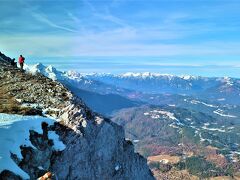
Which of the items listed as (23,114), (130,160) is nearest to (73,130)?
(23,114)

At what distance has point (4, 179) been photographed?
41.9 m

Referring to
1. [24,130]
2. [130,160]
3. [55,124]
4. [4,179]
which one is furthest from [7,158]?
[130,160]

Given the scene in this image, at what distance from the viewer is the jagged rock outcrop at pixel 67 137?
52.2m

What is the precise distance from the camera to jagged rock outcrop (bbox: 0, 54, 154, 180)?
52.2 m

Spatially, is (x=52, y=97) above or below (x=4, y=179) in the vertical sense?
above

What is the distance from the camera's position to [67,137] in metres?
56.0

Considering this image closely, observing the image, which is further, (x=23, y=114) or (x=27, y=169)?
(x=23, y=114)

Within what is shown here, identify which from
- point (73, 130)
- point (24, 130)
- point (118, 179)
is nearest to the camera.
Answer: point (24, 130)

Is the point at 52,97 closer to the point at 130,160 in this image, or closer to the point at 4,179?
the point at 130,160

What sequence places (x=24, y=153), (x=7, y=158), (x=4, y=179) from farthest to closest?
(x=24, y=153)
(x=7, y=158)
(x=4, y=179)

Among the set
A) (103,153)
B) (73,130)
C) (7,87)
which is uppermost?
(7,87)

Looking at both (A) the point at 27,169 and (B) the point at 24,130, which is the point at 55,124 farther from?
(A) the point at 27,169

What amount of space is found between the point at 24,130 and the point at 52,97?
581 inches

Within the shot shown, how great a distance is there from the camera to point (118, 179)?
2672 inches
